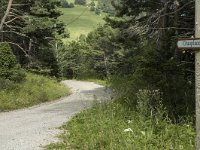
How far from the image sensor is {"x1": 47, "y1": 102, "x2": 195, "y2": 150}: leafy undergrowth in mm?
8703

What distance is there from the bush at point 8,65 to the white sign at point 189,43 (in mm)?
17688

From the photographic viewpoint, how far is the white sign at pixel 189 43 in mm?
6438

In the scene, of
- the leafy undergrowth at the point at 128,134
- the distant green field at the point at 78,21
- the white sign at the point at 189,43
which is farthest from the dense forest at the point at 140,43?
the distant green field at the point at 78,21

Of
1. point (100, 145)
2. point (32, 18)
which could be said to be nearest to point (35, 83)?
point (32, 18)

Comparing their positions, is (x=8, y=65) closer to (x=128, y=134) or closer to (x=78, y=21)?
(x=128, y=134)

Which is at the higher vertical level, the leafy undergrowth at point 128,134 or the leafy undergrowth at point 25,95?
the leafy undergrowth at point 128,134

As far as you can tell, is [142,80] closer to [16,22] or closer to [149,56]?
[149,56]

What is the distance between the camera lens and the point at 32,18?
95.5 feet

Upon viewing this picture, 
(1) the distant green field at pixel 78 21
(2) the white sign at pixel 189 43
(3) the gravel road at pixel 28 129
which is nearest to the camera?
(2) the white sign at pixel 189 43

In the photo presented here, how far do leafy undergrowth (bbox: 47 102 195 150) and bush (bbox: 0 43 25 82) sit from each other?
12.1 metres

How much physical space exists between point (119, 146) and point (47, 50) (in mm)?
28443

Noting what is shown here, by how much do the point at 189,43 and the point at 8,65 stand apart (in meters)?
18.4

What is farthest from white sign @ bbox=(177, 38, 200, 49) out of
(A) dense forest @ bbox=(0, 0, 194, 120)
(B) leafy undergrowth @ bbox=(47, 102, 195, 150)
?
(A) dense forest @ bbox=(0, 0, 194, 120)

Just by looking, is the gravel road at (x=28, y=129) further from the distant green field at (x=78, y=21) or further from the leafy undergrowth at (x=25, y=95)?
the distant green field at (x=78, y=21)
